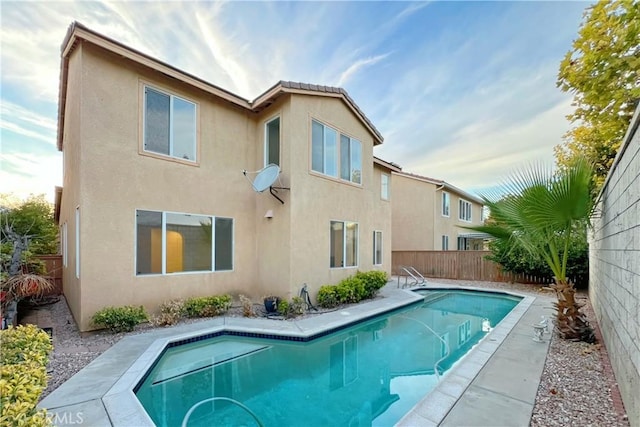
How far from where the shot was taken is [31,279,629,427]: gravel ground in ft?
12.8

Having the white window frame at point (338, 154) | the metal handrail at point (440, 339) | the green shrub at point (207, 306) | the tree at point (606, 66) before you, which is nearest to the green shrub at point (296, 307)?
the green shrub at point (207, 306)

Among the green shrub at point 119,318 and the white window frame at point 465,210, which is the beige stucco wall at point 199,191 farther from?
the white window frame at point 465,210

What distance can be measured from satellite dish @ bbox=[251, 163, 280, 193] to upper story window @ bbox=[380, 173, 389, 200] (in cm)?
859

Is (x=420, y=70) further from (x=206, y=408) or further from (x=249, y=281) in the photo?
(x=206, y=408)

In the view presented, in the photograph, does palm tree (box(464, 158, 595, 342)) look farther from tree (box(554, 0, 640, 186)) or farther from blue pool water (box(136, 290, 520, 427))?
blue pool water (box(136, 290, 520, 427))

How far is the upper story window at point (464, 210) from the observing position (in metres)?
27.7

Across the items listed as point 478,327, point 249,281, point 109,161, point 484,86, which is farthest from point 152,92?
point 484,86

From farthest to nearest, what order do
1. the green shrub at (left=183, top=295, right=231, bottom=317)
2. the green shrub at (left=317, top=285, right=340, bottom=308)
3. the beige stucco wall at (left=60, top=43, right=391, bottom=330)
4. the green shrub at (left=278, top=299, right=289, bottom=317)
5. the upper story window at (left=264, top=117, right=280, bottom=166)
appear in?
the upper story window at (left=264, top=117, right=280, bottom=166), the green shrub at (left=317, top=285, right=340, bottom=308), the green shrub at (left=278, top=299, right=289, bottom=317), the green shrub at (left=183, top=295, right=231, bottom=317), the beige stucco wall at (left=60, top=43, right=391, bottom=330)

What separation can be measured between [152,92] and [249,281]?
667 cm

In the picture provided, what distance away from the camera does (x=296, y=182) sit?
1032cm

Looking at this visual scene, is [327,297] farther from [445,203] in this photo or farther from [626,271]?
[445,203]

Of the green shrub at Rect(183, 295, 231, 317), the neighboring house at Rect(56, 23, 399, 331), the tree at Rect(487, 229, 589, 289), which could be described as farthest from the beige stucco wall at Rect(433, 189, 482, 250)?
the green shrub at Rect(183, 295, 231, 317)

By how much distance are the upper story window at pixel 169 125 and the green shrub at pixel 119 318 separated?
14.2ft

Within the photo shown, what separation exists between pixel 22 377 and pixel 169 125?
7.58 m
